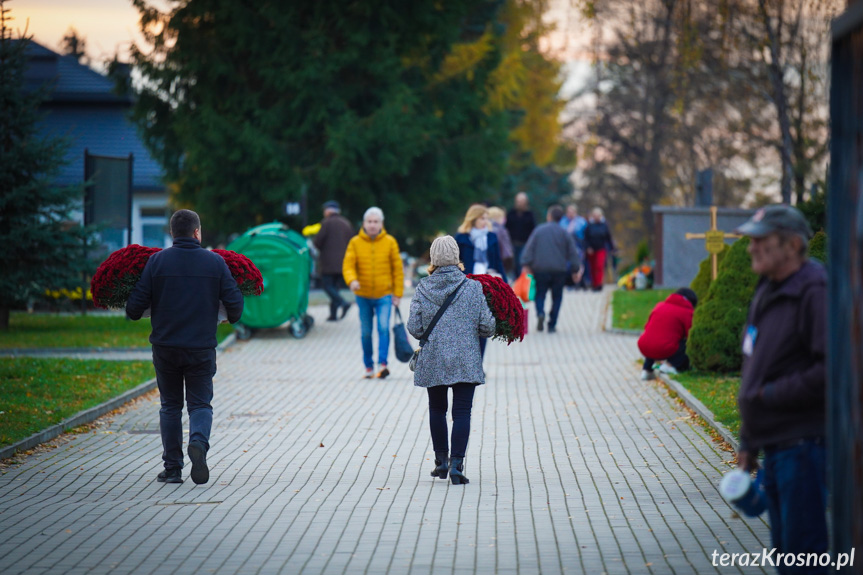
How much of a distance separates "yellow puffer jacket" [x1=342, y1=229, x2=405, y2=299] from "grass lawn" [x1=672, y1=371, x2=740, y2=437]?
10.9 feet

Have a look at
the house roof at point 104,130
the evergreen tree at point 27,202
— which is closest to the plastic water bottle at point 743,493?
the evergreen tree at point 27,202

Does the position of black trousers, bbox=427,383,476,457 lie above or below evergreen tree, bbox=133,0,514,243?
below

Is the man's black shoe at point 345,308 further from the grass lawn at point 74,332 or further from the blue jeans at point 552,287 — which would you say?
the blue jeans at point 552,287

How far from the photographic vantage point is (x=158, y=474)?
26.9 ft

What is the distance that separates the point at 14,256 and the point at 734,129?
20023 mm

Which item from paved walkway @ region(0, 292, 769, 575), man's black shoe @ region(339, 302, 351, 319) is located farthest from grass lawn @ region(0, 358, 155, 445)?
man's black shoe @ region(339, 302, 351, 319)

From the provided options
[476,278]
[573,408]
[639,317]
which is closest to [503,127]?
[639,317]

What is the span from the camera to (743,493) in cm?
458

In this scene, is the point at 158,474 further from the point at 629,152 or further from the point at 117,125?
the point at 629,152

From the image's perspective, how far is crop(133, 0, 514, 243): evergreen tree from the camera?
97.1 ft

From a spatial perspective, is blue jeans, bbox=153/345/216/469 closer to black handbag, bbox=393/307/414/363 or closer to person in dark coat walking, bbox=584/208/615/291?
black handbag, bbox=393/307/414/363

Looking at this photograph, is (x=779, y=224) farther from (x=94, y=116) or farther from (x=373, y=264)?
(x=94, y=116)

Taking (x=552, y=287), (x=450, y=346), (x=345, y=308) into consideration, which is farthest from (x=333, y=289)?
(x=450, y=346)

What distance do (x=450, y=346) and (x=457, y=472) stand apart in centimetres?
84
